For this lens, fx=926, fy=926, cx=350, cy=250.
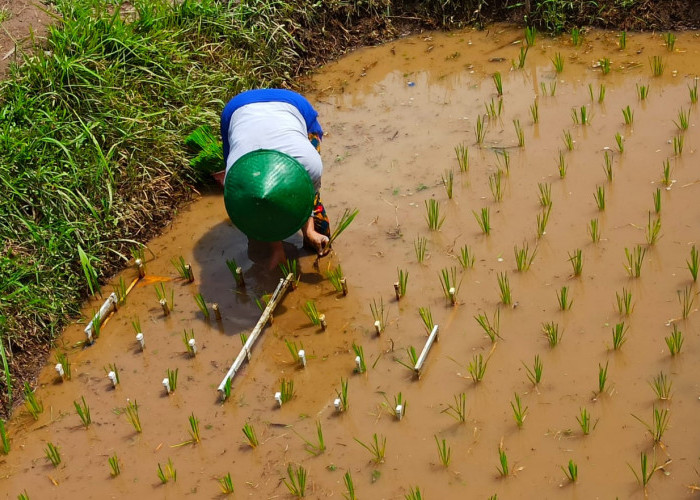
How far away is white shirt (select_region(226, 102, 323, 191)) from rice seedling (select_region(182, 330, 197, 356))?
92 cm

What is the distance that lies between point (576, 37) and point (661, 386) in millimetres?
3622

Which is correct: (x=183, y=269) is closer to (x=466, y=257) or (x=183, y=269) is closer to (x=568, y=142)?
(x=466, y=257)

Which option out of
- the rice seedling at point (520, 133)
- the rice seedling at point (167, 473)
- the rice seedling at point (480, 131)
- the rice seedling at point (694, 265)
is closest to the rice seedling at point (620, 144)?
the rice seedling at point (520, 133)

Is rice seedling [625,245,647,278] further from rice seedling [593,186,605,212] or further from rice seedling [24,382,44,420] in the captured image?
rice seedling [24,382,44,420]

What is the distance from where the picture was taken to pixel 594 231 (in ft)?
16.9

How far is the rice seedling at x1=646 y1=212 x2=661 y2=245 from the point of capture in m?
5.05

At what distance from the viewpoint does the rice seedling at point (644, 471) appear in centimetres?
373

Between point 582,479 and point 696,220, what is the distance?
1992 mm

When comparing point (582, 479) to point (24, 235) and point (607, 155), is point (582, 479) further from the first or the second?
point (24, 235)

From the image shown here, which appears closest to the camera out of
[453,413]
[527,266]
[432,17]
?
[453,413]

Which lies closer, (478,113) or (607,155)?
(607,155)

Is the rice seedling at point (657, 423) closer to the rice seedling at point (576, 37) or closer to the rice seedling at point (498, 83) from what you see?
the rice seedling at point (498, 83)

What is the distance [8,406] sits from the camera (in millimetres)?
4684

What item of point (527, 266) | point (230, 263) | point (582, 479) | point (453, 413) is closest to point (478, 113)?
point (527, 266)
